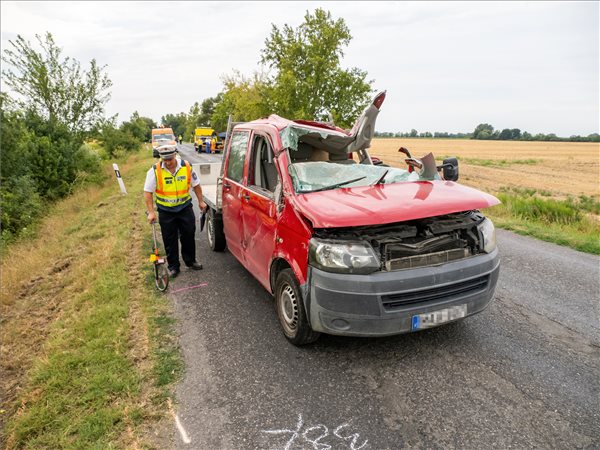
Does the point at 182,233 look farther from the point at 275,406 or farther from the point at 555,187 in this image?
the point at 555,187

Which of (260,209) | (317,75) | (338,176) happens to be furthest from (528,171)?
(260,209)

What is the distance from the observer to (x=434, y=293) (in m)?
3.11

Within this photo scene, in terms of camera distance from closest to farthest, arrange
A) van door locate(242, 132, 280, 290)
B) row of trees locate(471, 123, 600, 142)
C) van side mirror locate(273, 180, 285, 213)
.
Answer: van side mirror locate(273, 180, 285, 213), van door locate(242, 132, 280, 290), row of trees locate(471, 123, 600, 142)

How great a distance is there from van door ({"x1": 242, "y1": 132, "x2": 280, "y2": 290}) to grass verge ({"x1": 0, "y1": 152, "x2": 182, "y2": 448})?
3.65 feet

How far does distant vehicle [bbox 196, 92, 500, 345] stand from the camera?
2969mm

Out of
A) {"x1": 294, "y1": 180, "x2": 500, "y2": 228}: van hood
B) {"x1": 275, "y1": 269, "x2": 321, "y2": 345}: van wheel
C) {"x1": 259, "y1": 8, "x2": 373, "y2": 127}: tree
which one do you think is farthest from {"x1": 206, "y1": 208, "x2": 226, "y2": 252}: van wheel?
{"x1": 259, "y1": 8, "x2": 373, "y2": 127}: tree

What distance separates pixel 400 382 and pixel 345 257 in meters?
1.09

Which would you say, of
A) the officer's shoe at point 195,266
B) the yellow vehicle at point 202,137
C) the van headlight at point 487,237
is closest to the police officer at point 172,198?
the officer's shoe at point 195,266

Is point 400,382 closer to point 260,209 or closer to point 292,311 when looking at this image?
point 292,311

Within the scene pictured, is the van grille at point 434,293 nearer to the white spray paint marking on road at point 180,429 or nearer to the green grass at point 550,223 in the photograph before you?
the white spray paint marking on road at point 180,429

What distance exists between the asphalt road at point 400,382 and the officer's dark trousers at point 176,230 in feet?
3.91

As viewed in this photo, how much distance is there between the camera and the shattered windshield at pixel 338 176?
3.71m

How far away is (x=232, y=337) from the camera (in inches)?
152

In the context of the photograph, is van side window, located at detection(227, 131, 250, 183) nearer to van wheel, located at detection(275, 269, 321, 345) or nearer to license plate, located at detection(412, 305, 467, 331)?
van wheel, located at detection(275, 269, 321, 345)
